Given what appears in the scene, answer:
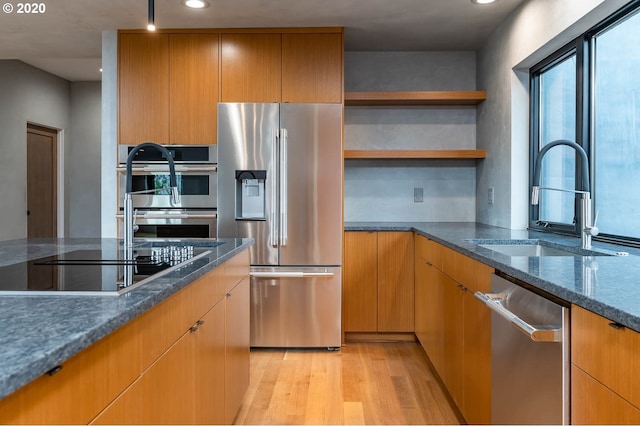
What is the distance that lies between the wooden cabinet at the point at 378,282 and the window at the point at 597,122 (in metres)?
0.96

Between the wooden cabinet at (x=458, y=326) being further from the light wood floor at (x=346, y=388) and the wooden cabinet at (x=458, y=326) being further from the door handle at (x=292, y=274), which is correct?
the door handle at (x=292, y=274)

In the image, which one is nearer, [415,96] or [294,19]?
[294,19]

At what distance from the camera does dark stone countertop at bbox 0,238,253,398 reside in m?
0.61

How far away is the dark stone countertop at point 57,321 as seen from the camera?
61cm

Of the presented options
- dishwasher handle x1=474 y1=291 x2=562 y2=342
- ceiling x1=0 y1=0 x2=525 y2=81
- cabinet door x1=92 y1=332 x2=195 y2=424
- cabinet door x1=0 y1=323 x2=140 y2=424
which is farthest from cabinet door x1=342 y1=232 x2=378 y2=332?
cabinet door x1=0 y1=323 x2=140 y2=424

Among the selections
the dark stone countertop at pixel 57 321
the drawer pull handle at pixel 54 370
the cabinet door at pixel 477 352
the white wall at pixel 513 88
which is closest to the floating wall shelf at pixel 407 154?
the white wall at pixel 513 88

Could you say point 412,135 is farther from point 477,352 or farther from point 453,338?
point 477,352

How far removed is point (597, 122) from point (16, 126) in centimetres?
572

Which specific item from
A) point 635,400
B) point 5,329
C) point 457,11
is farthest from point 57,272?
point 457,11

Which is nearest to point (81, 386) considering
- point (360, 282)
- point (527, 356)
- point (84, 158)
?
point (527, 356)

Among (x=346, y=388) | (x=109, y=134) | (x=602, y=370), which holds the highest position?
(x=109, y=134)

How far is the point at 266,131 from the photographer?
3244 millimetres

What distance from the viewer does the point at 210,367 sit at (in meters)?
1.65

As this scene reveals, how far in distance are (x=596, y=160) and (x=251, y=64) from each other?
2.35 meters
